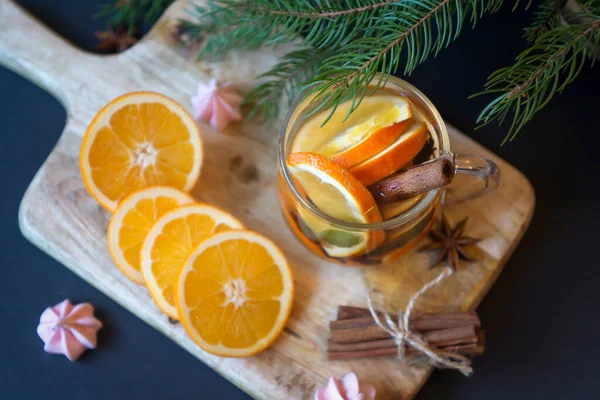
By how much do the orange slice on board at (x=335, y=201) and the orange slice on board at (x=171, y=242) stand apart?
8.3 inches

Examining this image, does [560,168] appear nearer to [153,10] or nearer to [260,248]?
[260,248]

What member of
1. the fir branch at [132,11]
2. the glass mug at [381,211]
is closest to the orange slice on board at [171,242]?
the glass mug at [381,211]

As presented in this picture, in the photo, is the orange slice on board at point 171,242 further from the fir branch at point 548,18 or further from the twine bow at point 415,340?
the fir branch at point 548,18

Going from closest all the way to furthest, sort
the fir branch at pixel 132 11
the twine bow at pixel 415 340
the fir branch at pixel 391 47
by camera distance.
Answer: the fir branch at pixel 391 47
the twine bow at pixel 415 340
the fir branch at pixel 132 11

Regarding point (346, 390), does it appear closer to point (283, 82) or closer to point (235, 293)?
point (235, 293)

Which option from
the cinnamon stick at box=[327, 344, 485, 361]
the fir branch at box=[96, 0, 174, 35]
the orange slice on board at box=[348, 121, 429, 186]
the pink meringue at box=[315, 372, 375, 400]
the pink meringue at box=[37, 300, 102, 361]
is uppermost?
the orange slice on board at box=[348, 121, 429, 186]

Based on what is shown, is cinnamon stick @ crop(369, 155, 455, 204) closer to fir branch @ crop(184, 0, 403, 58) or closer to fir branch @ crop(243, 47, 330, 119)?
fir branch @ crop(184, 0, 403, 58)

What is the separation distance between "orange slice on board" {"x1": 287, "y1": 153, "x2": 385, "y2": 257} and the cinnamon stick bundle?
0.16 meters

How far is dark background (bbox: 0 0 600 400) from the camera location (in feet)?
4.14

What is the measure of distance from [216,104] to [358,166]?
1.35 ft

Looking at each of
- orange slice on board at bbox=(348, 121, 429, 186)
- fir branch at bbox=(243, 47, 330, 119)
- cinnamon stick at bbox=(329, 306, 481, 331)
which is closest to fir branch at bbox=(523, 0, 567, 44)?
orange slice on board at bbox=(348, 121, 429, 186)

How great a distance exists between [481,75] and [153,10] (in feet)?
2.79

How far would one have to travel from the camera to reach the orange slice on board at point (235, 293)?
44.3 inches

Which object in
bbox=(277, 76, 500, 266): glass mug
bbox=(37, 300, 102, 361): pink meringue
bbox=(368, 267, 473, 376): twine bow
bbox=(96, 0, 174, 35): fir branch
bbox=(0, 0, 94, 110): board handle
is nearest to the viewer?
bbox=(277, 76, 500, 266): glass mug
